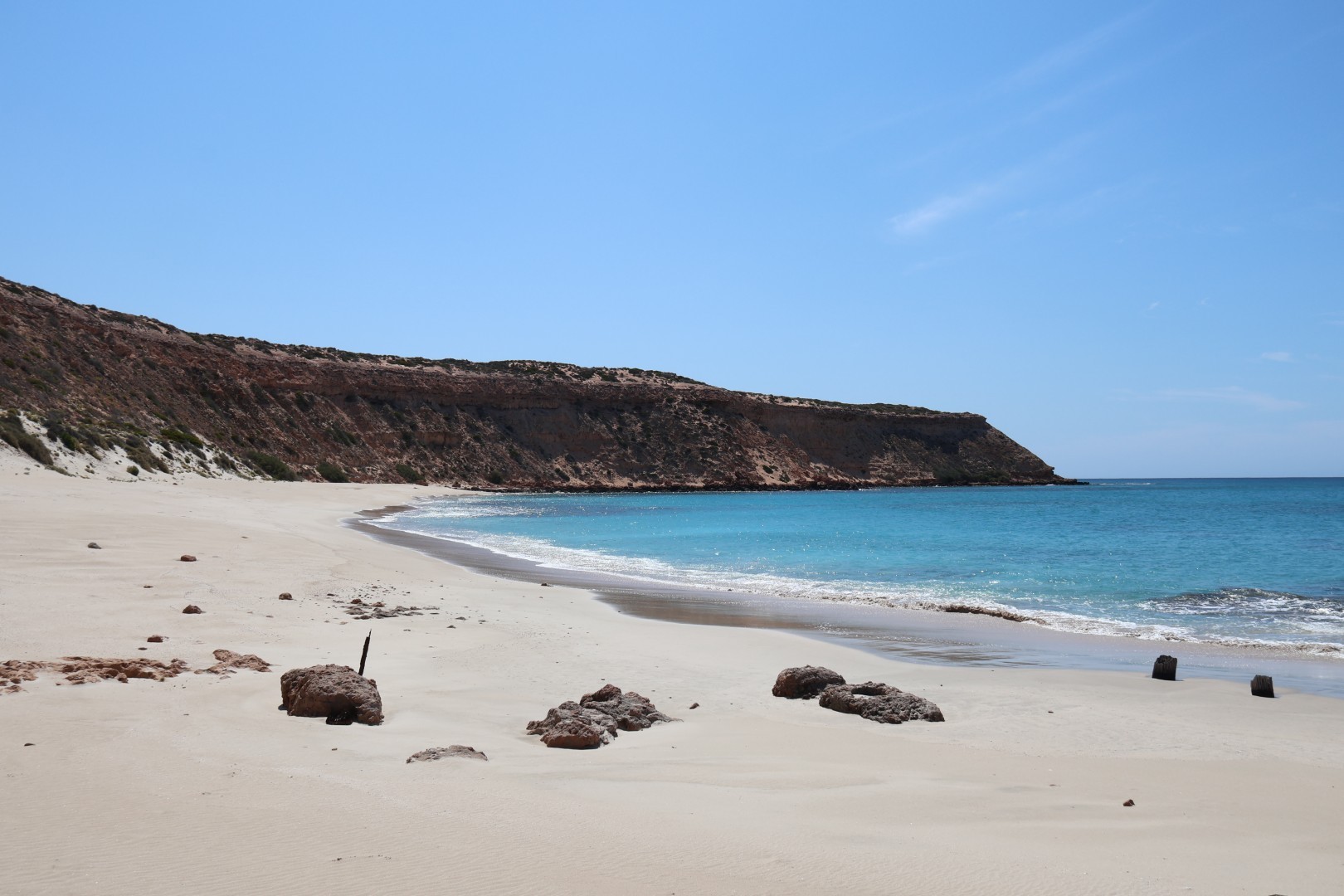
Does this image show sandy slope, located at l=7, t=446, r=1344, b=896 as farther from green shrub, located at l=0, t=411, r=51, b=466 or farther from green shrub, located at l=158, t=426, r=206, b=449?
green shrub, located at l=158, t=426, r=206, b=449

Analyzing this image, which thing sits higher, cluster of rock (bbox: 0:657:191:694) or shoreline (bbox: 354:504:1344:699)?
cluster of rock (bbox: 0:657:191:694)

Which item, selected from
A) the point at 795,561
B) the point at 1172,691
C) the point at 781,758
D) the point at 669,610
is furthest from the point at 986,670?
the point at 795,561

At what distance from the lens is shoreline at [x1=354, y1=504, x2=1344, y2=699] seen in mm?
9977

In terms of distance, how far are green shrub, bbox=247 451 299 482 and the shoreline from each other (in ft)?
122

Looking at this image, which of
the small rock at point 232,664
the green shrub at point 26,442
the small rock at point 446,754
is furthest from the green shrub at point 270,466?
the small rock at point 446,754

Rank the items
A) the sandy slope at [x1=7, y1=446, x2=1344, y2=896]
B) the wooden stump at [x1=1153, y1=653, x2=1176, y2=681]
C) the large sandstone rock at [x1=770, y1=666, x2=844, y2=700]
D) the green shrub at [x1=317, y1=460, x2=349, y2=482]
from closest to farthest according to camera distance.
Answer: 1. the sandy slope at [x1=7, y1=446, x2=1344, y2=896]
2. the large sandstone rock at [x1=770, y1=666, x2=844, y2=700]
3. the wooden stump at [x1=1153, y1=653, x2=1176, y2=681]
4. the green shrub at [x1=317, y1=460, x2=349, y2=482]

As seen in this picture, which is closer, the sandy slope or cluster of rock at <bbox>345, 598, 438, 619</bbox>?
the sandy slope

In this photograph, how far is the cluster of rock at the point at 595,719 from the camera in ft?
19.3


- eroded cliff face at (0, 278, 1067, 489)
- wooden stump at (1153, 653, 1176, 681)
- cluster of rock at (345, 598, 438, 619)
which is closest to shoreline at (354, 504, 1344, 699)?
wooden stump at (1153, 653, 1176, 681)

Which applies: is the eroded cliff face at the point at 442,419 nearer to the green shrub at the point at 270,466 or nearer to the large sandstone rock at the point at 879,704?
the green shrub at the point at 270,466

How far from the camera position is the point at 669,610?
13.7 m

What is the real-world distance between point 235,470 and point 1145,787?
151 ft

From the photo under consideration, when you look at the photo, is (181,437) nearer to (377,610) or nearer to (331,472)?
(331,472)

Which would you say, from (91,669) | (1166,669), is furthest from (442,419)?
(1166,669)
